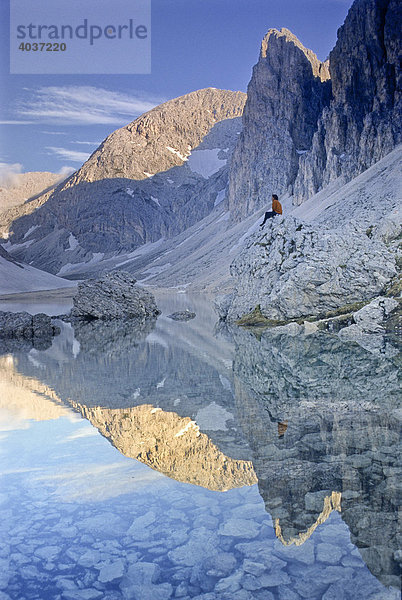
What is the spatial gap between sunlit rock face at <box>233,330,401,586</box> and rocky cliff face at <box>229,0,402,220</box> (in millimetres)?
61981

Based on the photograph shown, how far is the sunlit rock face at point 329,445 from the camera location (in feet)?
14.5

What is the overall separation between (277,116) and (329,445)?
112 m

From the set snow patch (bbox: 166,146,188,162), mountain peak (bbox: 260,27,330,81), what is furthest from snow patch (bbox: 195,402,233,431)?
snow patch (bbox: 166,146,188,162)

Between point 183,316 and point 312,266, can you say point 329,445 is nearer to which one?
point 312,266

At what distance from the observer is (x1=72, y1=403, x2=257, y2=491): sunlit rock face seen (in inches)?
221

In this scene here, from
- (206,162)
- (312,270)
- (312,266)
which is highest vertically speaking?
(206,162)

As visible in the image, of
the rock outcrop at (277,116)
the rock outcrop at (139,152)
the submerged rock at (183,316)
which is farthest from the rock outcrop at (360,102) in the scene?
the rock outcrop at (139,152)

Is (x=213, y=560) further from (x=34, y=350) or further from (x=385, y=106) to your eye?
(x=385, y=106)

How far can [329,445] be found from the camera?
6.26 metres

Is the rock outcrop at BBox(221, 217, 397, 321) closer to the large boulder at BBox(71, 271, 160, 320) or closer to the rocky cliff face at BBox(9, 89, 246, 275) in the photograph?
the large boulder at BBox(71, 271, 160, 320)

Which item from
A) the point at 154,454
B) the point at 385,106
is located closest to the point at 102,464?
the point at 154,454

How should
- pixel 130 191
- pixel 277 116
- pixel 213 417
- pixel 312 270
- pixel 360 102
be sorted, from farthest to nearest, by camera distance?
pixel 130 191 → pixel 277 116 → pixel 360 102 → pixel 312 270 → pixel 213 417

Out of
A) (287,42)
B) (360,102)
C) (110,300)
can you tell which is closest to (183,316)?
(110,300)

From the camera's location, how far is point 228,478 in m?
5.52
